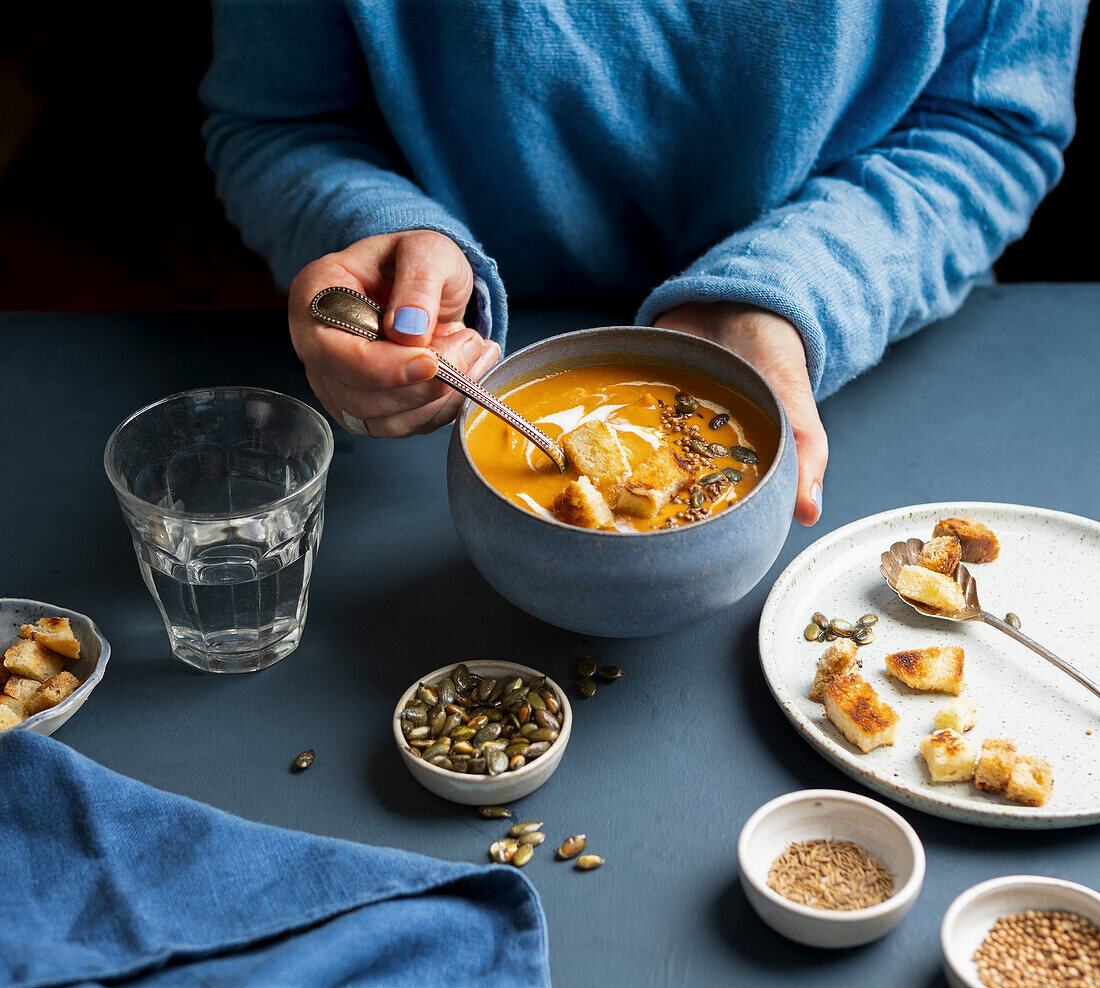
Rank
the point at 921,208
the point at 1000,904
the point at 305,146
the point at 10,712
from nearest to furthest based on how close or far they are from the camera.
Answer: the point at 1000,904, the point at 10,712, the point at 921,208, the point at 305,146

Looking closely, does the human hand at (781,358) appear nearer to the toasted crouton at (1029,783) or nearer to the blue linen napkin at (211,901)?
the toasted crouton at (1029,783)

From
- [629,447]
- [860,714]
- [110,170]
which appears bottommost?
[110,170]

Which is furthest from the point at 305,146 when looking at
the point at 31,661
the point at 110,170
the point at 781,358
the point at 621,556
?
the point at 110,170

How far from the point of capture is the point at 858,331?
5.41 feet

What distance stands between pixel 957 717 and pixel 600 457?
47cm

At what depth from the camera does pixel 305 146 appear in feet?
6.24

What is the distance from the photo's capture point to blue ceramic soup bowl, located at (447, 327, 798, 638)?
43.9 inches

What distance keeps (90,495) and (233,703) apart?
49 cm

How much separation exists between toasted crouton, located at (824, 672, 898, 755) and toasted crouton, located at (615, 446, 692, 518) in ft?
0.89

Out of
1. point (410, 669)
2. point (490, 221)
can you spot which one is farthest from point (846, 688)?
point (490, 221)

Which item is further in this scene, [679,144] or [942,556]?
[679,144]

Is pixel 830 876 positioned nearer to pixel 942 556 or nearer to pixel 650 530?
pixel 650 530

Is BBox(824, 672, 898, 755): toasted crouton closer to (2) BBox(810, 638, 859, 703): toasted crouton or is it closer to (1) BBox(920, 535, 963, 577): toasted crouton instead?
(2) BBox(810, 638, 859, 703): toasted crouton

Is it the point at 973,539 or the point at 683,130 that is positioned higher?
the point at 683,130
